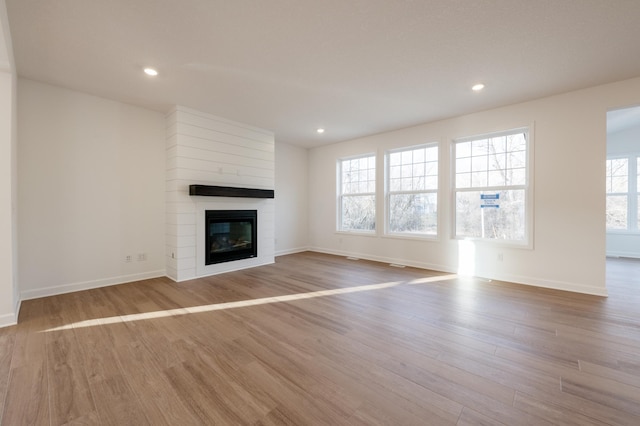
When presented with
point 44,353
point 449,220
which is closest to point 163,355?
point 44,353

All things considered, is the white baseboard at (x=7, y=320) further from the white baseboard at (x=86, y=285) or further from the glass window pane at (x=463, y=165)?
the glass window pane at (x=463, y=165)

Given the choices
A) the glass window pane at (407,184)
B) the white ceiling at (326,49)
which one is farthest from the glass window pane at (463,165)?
the white ceiling at (326,49)

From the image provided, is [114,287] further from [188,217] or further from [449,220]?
[449,220]

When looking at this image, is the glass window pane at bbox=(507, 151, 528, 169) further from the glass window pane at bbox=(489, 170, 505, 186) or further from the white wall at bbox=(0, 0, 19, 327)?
the white wall at bbox=(0, 0, 19, 327)

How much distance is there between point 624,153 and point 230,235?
8.66m

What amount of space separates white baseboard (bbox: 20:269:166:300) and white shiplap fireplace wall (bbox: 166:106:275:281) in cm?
29

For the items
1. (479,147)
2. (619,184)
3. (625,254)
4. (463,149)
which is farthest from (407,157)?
(625,254)

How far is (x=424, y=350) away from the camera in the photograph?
6.81 feet

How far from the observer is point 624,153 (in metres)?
5.82

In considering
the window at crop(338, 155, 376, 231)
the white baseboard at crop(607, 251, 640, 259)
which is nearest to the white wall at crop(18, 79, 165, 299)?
the window at crop(338, 155, 376, 231)

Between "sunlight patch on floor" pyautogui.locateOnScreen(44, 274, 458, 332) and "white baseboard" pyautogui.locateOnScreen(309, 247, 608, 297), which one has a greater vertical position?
"white baseboard" pyautogui.locateOnScreen(309, 247, 608, 297)

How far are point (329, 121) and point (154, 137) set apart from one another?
293 centimetres

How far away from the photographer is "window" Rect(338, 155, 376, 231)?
5.79 metres

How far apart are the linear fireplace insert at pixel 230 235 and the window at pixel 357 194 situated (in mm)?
2222
